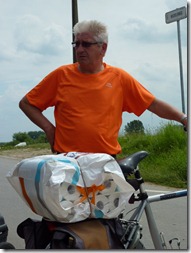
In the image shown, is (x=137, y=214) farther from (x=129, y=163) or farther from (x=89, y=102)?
(x=89, y=102)

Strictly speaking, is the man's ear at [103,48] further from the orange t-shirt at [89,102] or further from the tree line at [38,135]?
the tree line at [38,135]

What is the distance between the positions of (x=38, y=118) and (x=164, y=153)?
7594 millimetres

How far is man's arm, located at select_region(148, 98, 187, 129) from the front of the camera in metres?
3.27

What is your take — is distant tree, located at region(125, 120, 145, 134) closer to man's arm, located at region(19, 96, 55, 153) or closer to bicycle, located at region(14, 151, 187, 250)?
man's arm, located at region(19, 96, 55, 153)

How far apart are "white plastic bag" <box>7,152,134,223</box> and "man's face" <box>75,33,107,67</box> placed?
0.76m

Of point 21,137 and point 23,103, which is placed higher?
point 23,103

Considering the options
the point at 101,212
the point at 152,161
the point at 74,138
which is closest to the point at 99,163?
the point at 101,212

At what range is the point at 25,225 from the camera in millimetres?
3088

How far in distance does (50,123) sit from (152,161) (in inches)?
290

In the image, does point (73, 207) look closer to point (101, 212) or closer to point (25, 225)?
point (101, 212)

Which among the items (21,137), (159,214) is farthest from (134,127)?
(21,137)

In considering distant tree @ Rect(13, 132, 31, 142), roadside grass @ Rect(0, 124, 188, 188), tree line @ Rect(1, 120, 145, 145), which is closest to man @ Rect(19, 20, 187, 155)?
roadside grass @ Rect(0, 124, 188, 188)

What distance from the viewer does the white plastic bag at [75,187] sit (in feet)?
8.64

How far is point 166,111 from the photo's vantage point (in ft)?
11.0
